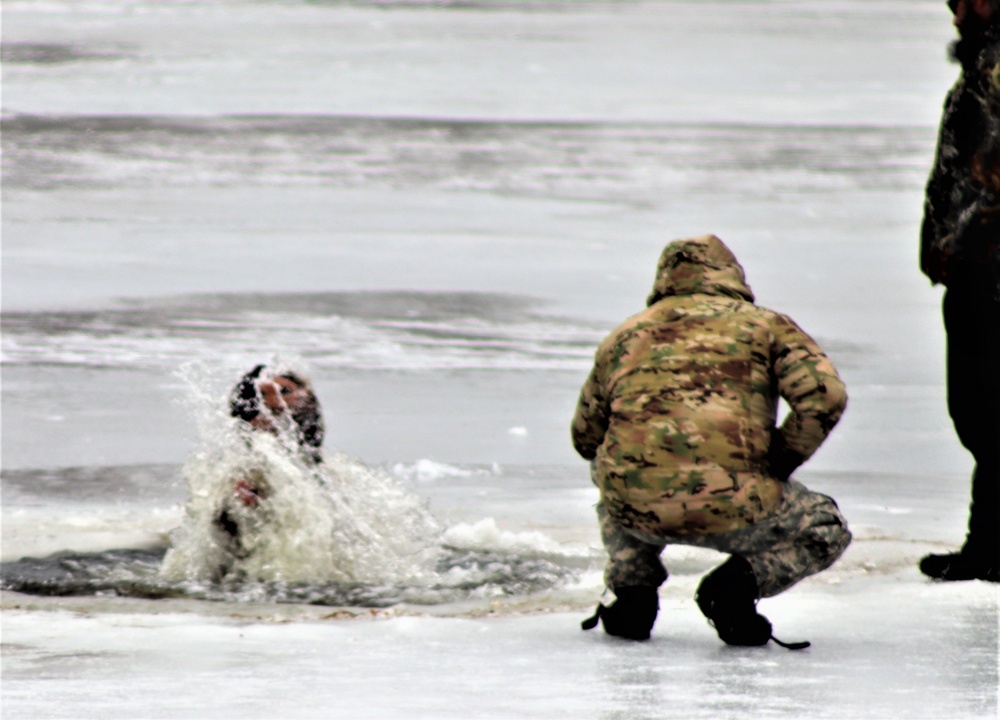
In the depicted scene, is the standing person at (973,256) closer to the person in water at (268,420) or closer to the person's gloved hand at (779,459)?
the person's gloved hand at (779,459)

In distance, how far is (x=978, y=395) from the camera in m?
5.30

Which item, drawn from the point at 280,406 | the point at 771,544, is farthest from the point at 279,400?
the point at 771,544

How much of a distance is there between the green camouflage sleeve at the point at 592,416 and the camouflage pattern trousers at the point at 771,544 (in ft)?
0.59

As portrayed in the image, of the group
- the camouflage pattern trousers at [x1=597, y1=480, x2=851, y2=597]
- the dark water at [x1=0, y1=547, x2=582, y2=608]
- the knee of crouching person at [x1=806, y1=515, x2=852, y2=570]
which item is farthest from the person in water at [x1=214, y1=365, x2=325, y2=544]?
the knee of crouching person at [x1=806, y1=515, x2=852, y2=570]

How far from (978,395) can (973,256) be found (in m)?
0.41

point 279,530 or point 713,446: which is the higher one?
point 713,446

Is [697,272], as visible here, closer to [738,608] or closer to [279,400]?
[738,608]

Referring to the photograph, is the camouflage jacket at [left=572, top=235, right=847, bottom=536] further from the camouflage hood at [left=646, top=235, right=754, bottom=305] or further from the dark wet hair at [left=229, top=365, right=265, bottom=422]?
the dark wet hair at [left=229, top=365, right=265, bottom=422]

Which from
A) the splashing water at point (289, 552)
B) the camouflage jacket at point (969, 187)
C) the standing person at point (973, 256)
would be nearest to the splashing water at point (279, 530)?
the splashing water at point (289, 552)

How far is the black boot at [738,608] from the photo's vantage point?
15.0ft

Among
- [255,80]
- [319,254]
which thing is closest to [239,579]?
[319,254]

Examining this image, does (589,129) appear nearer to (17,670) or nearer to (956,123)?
(956,123)

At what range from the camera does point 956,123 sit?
512 centimetres

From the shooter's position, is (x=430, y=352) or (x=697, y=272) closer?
(x=697, y=272)
